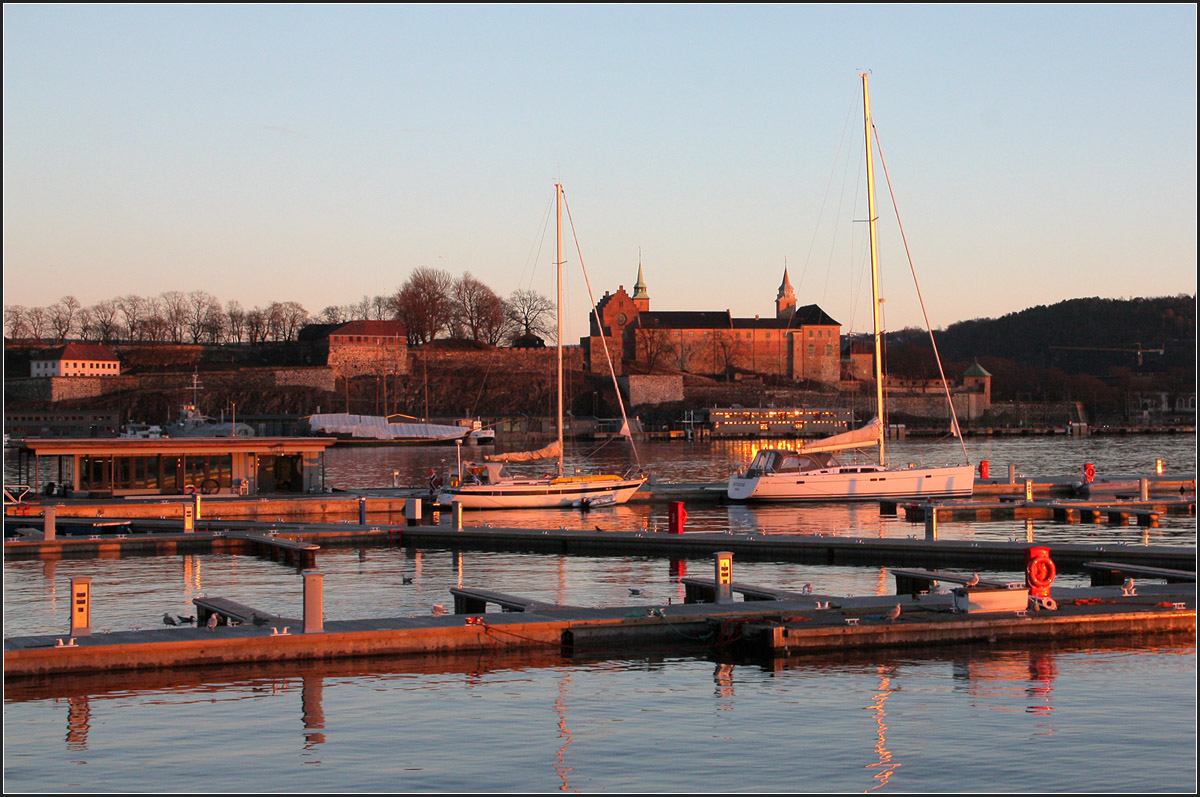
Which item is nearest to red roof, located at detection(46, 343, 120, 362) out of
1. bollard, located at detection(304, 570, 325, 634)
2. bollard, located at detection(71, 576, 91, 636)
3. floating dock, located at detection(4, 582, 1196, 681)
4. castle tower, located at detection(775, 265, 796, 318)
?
castle tower, located at detection(775, 265, 796, 318)

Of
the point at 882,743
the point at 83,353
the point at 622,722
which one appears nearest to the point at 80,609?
the point at 622,722

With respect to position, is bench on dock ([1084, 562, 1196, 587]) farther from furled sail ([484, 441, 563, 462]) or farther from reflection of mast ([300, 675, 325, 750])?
furled sail ([484, 441, 563, 462])

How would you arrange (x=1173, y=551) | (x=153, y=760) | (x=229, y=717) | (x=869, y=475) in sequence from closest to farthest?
(x=153, y=760) → (x=229, y=717) → (x=1173, y=551) → (x=869, y=475)

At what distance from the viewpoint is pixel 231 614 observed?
56.8 feet

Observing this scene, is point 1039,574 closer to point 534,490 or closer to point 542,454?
point 534,490

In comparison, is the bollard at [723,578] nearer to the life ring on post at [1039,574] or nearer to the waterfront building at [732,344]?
the life ring on post at [1039,574]

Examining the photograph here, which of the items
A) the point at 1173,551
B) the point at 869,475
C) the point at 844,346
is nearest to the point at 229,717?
the point at 1173,551

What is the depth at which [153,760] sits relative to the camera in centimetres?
1228

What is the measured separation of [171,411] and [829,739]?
4751 inches

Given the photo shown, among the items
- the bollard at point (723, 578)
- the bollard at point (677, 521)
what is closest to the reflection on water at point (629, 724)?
the bollard at point (723, 578)

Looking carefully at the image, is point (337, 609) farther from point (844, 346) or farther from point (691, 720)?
point (844, 346)

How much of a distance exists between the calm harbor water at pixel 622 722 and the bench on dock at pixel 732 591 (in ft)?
6.78

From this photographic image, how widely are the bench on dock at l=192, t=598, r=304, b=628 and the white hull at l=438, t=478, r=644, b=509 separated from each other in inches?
757

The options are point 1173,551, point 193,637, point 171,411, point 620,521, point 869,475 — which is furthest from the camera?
point 171,411
